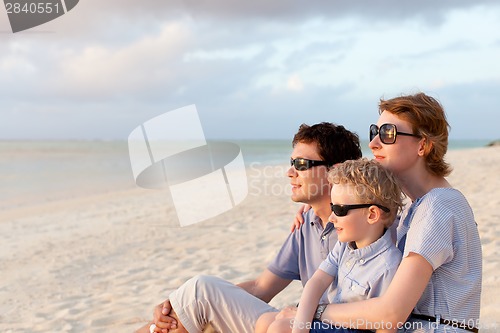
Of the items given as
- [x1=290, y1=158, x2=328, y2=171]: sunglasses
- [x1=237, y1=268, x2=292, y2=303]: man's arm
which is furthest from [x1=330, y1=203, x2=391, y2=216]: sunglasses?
[x1=237, y1=268, x2=292, y2=303]: man's arm

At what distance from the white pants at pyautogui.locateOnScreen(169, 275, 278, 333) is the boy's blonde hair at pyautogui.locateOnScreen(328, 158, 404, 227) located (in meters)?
0.93

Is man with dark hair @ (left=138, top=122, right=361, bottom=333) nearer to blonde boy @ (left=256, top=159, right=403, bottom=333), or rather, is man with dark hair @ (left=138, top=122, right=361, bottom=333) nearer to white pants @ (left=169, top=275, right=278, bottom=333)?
white pants @ (left=169, top=275, right=278, bottom=333)

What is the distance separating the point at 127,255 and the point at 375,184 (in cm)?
582

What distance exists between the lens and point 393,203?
2.66 metres

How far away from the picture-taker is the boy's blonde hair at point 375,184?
2.62 metres

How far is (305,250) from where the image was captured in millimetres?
3482

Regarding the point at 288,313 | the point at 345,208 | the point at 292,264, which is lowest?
the point at 292,264

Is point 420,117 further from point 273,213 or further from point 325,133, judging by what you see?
point 273,213

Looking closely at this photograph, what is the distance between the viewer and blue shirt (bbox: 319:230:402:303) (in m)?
2.56

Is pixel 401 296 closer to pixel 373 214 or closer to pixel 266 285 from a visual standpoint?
pixel 373 214

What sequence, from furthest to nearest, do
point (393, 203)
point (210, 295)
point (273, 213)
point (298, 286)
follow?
1. point (273, 213)
2. point (298, 286)
3. point (210, 295)
4. point (393, 203)

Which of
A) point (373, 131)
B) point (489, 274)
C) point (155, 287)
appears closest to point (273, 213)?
point (155, 287)

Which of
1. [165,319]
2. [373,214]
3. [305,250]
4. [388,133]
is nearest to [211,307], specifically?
[165,319]

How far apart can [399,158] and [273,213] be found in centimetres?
752
